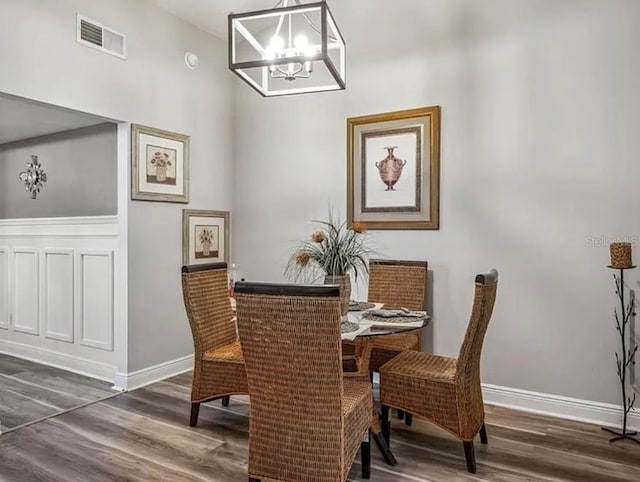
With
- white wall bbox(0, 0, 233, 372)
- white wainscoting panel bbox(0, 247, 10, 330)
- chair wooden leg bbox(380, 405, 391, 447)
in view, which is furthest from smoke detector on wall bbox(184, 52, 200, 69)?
chair wooden leg bbox(380, 405, 391, 447)

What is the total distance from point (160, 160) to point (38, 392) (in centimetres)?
211

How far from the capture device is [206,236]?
4414 mm

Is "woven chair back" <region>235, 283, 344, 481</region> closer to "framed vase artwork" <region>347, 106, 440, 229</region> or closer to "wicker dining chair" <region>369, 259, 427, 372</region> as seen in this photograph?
"wicker dining chair" <region>369, 259, 427, 372</region>

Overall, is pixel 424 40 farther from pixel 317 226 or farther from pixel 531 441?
pixel 531 441

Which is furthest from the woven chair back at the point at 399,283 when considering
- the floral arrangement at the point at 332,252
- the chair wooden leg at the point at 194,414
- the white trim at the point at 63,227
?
the white trim at the point at 63,227

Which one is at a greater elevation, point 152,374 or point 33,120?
point 33,120

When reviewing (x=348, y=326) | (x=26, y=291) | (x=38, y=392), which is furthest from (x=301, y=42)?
(x=26, y=291)

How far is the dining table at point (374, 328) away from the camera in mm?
2285

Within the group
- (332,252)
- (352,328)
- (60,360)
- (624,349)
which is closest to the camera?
(352,328)

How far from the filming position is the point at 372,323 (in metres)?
2.45

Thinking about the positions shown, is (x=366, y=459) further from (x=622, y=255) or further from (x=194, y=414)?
(x=622, y=255)

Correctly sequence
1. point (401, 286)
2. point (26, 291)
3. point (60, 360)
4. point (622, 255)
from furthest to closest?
1. point (26, 291)
2. point (60, 360)
3. point (401, 286)
4. point (622, 255)

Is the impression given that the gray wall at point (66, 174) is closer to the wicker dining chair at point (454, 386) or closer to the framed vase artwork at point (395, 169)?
the framed vase artwork at point (395, 169)

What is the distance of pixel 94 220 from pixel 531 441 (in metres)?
3.78
